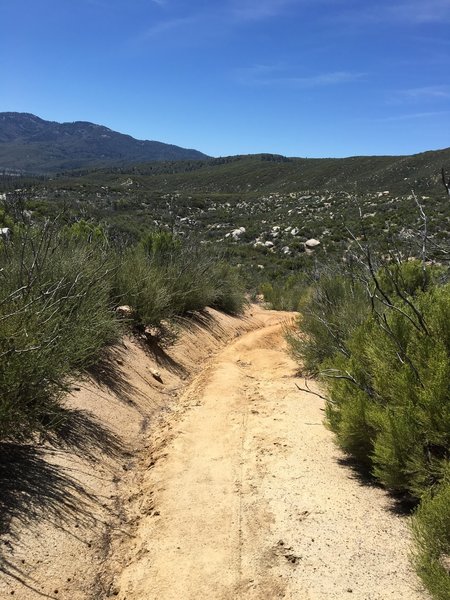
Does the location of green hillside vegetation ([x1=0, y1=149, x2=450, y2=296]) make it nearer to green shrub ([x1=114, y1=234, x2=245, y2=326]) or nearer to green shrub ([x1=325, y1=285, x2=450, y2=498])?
green shrub ([x1=114, y1=234, x2=245, y2=326])

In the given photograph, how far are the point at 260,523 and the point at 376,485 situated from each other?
1.23m

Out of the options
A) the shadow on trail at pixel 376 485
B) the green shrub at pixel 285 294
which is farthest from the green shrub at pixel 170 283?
the green shrub at pixel 285 294

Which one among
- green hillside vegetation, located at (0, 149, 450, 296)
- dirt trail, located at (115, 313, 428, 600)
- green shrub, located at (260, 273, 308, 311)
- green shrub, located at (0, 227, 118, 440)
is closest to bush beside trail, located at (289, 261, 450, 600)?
dirt trail, located at (115, 313, 428, 600)

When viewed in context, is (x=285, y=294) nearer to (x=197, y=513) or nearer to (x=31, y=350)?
(x=197, y=513)

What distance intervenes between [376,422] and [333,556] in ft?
4.97

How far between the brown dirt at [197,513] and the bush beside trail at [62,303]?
53 centimetres

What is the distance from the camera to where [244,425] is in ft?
23.2

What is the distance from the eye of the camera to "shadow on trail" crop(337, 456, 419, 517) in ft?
14.8

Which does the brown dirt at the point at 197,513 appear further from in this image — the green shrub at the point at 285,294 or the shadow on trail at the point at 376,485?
the green shrub at the point at 285,294

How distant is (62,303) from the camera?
20.6ft

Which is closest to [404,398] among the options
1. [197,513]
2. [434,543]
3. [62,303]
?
[434,543]

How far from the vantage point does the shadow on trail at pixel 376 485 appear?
450 cm

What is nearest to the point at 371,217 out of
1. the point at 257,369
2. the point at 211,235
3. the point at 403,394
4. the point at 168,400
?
the point at 211,235

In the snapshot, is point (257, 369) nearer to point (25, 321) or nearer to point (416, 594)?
point (25, 321)
